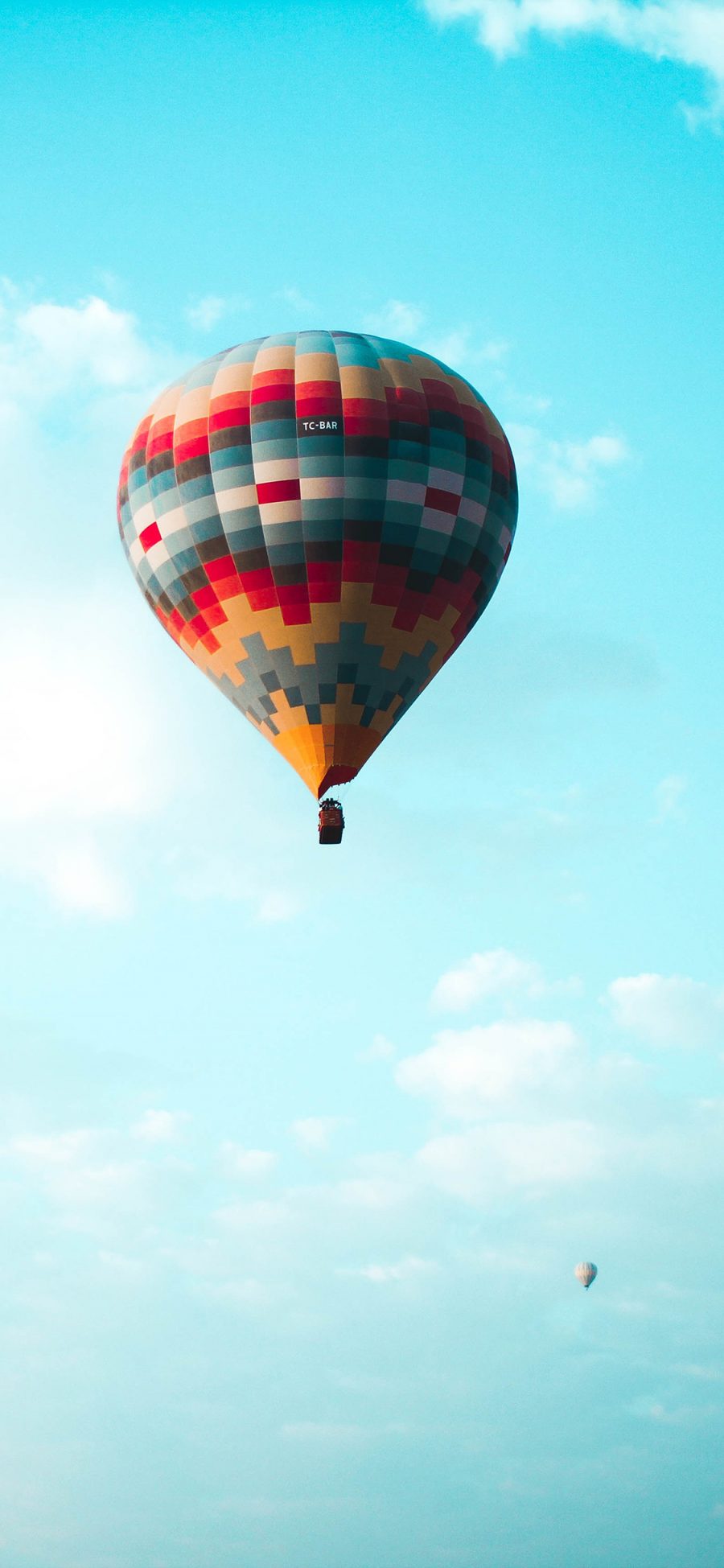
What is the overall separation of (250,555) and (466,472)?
15.0 ft

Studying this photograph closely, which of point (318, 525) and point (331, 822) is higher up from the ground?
point (318, 525)

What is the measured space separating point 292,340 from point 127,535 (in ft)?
16.9

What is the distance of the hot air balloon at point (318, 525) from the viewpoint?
35.7 metres

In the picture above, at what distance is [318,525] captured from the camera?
3566cm

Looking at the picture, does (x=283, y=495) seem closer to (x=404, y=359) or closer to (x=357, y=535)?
(x=357, y=535)

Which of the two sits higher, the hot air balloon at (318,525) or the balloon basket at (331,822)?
the hot air balloon at (318,525)

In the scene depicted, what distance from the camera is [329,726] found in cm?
3641

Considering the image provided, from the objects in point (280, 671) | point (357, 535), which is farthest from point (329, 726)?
point (357, 535)

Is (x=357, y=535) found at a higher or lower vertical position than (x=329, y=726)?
higher

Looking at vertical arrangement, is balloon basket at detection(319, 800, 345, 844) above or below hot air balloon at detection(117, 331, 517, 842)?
below

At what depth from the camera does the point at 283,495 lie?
3562 centimetres

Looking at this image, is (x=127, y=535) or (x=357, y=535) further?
(x=127, y=535)

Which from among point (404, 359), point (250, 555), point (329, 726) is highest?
point (404, 359)

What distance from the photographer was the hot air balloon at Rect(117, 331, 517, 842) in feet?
117
